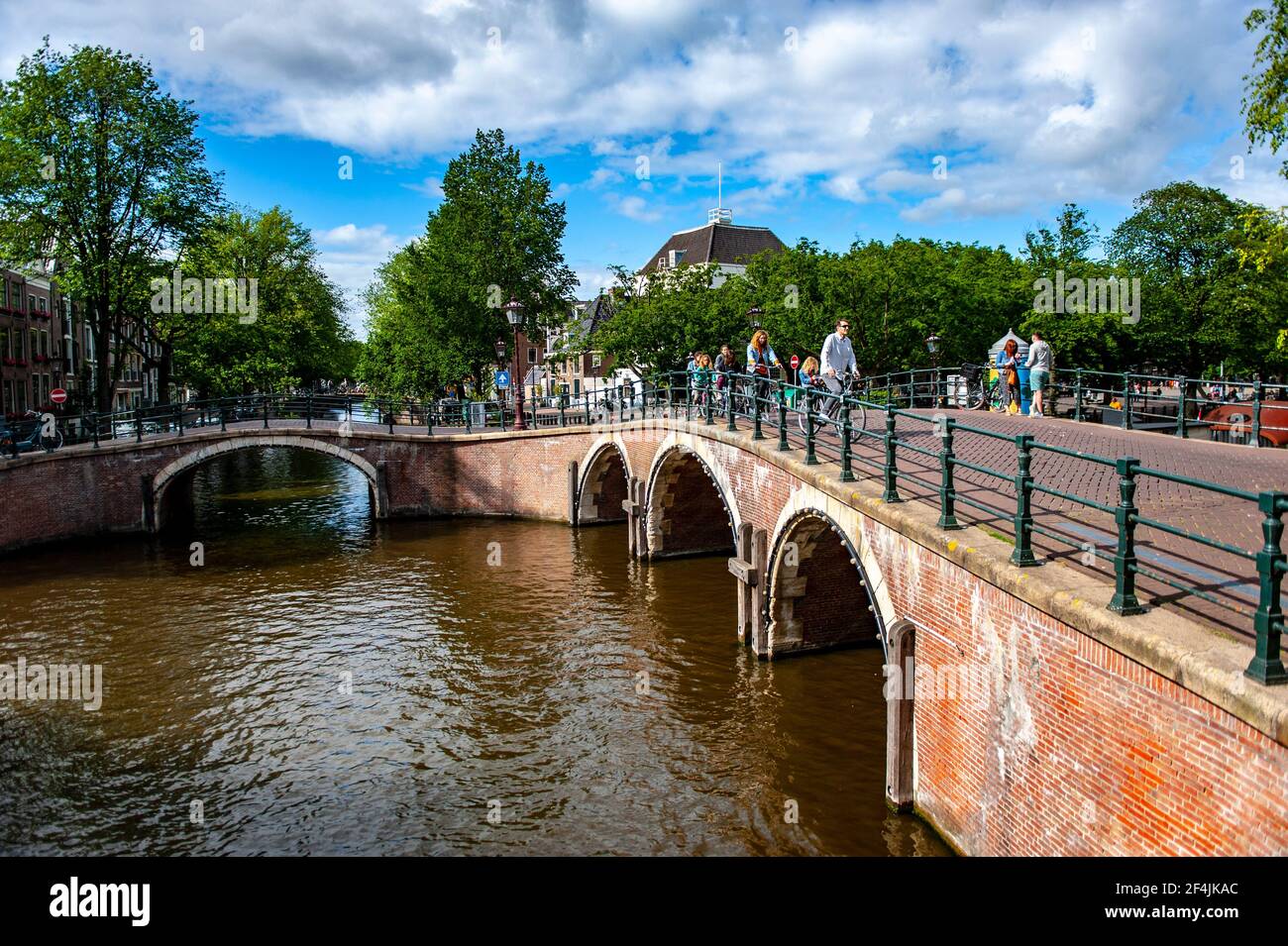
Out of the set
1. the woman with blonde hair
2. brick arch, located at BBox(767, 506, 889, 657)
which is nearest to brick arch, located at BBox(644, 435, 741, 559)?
the woman with blonde hair

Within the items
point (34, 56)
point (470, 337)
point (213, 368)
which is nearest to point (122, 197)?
point (34, 56)

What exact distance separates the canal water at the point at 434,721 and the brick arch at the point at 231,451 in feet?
17.8

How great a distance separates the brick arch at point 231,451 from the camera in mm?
26406

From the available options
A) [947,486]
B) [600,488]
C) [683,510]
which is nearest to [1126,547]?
[947,486]

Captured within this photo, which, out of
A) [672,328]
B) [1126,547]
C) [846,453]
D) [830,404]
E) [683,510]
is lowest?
[683,510]

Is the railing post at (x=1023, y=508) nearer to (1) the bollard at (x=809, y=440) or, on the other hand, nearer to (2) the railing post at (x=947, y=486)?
(2) the railing post at (x=947, y=486)

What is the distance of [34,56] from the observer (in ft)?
92.8

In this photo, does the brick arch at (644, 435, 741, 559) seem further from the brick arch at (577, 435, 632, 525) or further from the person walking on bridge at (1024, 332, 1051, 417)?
the person walking on bridge at (1024, 332, 1051, 417)

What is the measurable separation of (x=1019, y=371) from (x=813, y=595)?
290 inches

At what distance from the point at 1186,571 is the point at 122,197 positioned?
3255 cm

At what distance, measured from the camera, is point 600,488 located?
2562cm

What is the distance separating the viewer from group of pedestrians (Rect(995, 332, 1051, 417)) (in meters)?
16.2

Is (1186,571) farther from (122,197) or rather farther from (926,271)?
(122,197)

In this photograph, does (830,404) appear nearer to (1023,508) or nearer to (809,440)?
(809,440)
